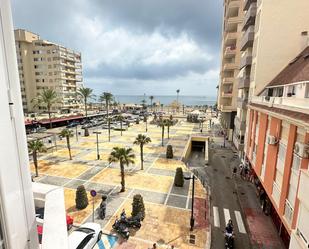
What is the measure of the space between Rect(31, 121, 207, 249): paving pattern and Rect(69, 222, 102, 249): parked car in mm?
1757

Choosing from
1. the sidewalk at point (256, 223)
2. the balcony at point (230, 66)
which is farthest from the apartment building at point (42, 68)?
the sidewalk at point (256, 223)

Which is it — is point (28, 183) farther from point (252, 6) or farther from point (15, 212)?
point (252, 6)

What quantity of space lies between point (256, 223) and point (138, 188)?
12083mm

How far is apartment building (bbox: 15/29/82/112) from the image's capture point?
73.6 metres

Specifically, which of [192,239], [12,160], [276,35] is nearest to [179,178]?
[192,239]

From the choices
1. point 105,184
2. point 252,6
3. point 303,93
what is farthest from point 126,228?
point 252,6

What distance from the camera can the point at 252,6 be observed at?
27.7 meters

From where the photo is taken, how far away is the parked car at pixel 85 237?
13023 mm

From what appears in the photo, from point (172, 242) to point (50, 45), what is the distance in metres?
80.9

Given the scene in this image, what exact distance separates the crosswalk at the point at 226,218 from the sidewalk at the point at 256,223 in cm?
65

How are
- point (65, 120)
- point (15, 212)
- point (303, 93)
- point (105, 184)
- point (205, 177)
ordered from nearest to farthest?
1. point (15, 212)
2. point (303, 93)
3. point (105, 184)
4. point (205, 177)
5. point (65, 120)

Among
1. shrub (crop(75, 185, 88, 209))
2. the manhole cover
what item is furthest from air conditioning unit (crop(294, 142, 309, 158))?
shrub (crop(75, 185, 88, 209))

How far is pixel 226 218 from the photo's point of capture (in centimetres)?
1838

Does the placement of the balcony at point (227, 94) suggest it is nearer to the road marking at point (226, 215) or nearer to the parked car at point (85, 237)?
the road marking at point (226, 215)
